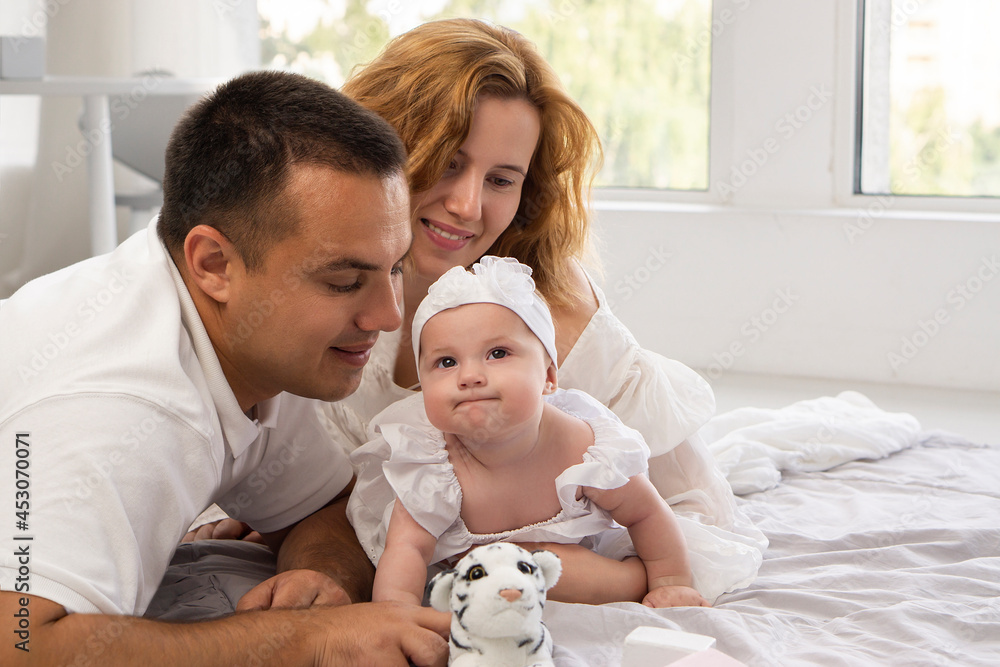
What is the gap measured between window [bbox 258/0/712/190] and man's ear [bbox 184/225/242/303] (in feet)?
9.33

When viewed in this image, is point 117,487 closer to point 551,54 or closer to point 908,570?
point 908,570

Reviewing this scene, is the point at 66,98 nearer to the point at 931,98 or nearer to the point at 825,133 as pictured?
→ the point at 825,133

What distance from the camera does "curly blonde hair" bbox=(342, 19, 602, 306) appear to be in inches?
64.9

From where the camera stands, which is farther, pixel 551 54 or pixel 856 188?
pixel 551 54

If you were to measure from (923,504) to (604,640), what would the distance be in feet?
2.91

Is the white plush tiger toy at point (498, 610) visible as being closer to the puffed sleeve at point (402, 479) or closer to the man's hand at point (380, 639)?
the man's hand at point (380, 639)

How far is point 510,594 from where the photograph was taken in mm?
995

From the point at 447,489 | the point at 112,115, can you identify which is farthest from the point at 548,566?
the point at 112,115

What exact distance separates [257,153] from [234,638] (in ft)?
1.92

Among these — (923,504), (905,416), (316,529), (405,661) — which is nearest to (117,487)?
(405,661)

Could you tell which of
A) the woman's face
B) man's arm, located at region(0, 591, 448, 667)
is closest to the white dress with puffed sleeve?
man's arm, located at region(0, 591, 448, 667)

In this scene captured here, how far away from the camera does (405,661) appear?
106 cm

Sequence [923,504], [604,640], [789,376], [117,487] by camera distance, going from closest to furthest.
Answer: [117,487] < [604,640] < [923,504] < [789,376]

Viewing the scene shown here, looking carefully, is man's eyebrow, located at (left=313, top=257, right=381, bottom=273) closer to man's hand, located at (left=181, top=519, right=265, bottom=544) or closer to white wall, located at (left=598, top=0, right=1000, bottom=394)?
man's hand, located at (left=181, top=519, right=265, bottom=544)
